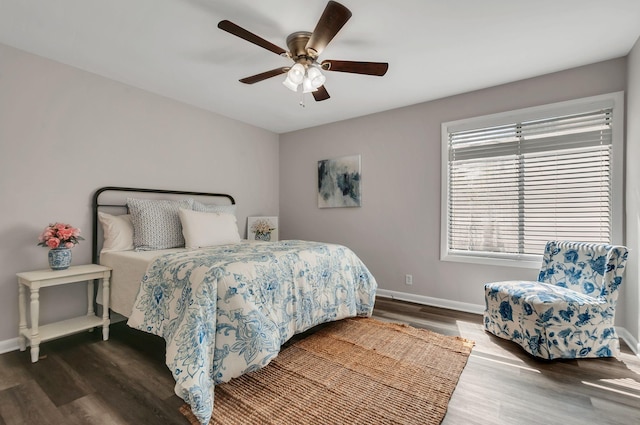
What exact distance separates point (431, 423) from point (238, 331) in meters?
1.15

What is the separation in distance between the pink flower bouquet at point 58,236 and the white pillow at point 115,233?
290mm

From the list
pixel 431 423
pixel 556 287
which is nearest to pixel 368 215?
pixel 556 287

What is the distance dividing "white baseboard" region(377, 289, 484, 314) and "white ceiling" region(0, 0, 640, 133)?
2.35 meters

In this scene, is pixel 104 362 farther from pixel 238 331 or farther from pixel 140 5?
pixel 140 5

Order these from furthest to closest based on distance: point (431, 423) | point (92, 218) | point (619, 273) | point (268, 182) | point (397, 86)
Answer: point (268, 182)
point (397, 86)
point (92, 218)
point (619, 273)
point (431, 423)

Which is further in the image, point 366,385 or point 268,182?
point 268,182

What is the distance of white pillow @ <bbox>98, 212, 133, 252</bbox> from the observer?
2791 mm

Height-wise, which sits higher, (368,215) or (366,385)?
(368,215)

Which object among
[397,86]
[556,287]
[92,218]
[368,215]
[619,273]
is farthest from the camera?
[368,215]

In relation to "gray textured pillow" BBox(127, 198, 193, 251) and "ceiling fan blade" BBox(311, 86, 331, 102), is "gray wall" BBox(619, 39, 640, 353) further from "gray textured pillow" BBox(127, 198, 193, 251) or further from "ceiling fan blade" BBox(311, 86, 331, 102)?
"gray textured pillow" BBox(127, 198, 193, 251)

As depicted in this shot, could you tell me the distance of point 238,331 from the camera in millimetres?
1811

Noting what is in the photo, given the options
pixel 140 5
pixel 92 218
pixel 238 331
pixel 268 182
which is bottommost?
pixel 238 331

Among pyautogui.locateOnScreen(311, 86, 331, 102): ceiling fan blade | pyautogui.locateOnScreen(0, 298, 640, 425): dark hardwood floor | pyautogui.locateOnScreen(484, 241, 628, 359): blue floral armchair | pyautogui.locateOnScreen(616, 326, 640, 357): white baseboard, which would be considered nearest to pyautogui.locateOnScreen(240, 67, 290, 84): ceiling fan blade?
pyautogui.locateOnScreen(311, 86, 331, 102): ceiling fan blade

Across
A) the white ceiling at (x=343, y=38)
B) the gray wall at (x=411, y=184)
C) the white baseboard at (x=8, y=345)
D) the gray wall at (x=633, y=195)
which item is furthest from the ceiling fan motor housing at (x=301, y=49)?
the white baseboard at (x=8, y=345)
